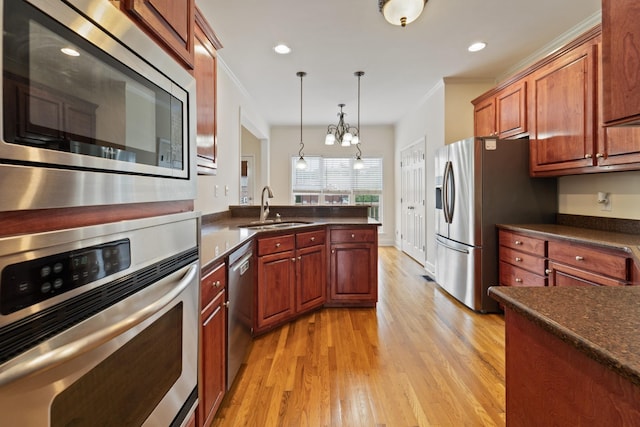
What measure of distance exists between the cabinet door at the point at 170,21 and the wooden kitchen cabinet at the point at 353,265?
222cm

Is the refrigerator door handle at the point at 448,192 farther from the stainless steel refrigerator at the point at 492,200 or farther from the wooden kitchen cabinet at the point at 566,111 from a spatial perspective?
the wooden kitchen cabinet at the point at 566,111

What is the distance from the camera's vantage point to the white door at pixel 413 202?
204 inches

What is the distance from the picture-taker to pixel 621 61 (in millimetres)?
1023

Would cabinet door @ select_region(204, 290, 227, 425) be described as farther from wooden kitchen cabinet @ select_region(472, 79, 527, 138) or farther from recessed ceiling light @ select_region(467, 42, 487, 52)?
recessed ceiling light @ select_region(467, 42, 487, 52)

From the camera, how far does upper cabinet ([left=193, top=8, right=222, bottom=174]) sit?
1.97 metres

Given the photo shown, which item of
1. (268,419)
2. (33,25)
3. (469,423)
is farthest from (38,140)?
(469,423)

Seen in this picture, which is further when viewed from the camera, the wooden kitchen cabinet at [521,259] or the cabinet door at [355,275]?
the cabinet door at [355,275]

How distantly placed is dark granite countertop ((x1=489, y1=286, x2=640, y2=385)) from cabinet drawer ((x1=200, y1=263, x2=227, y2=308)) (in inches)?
42.0

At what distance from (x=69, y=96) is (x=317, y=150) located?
6.49 meters

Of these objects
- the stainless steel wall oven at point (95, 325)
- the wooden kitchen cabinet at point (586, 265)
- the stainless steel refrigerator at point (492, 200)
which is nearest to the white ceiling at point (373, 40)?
the stainless steel refrigerator at point (492, 200)

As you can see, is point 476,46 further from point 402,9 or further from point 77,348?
point 77,348

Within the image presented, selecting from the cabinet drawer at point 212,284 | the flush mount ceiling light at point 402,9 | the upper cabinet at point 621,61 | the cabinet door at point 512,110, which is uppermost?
Result: the flush mount ceiling light at point 402,9

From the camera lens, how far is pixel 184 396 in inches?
39.6

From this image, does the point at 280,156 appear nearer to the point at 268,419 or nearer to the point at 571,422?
the point at 268,419
